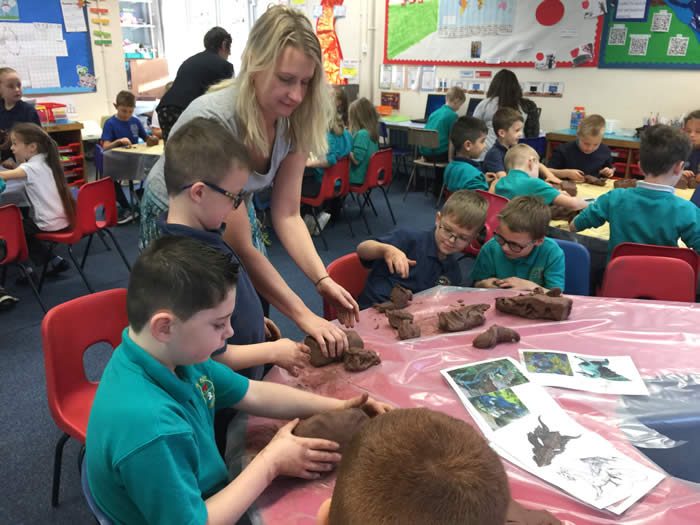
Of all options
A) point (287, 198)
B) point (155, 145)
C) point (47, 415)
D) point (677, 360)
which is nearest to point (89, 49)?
point (155, 145)

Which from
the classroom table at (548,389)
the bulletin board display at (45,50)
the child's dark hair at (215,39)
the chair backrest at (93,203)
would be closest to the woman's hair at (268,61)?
the classroom table at (548,389)

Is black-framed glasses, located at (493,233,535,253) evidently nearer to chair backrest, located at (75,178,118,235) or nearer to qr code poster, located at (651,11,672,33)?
chair backrest, located at (75,178,118,235)

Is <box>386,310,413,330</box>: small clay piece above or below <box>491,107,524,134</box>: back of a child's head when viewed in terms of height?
below

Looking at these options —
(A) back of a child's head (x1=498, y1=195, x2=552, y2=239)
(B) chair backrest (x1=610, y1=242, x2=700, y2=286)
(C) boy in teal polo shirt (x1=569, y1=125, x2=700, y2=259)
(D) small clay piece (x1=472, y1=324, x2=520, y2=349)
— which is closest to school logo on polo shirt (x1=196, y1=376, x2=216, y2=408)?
(D) small clay piece (x1=472, y1=324, x2=520, y2=349)

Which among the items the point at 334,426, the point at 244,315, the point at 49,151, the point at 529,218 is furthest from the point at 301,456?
the point at 49,151

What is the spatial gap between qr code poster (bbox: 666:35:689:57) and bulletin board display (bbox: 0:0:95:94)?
22.6 feet

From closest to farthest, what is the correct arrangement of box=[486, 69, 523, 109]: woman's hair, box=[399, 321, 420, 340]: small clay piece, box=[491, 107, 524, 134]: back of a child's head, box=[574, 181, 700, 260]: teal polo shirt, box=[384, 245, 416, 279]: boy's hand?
1. box=[399, 321, 420, 340]: small clay piece
2. box=[384, 245, 416, 279]: boy's hand
3. box=[574, 181, 700, 260]: teal polo shirt
4. box=[491, 107, 524, 134]: back of a child's head
5. box=[486, 69, 523, 109]: woman's hair

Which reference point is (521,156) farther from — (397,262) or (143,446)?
(143,446)

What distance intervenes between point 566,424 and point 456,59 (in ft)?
24.4

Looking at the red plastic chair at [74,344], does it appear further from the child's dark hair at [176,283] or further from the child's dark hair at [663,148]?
the child's dark hair at [663,148]

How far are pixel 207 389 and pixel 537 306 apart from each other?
1122mm

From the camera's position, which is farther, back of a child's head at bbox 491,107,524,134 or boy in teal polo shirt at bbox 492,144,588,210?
back of a child's head at bbox 491,107,524,134

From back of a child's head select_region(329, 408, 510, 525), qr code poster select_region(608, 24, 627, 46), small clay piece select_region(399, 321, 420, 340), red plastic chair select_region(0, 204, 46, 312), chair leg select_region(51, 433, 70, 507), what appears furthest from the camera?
→ qr code poster select_region(608, 24, 627, 46)

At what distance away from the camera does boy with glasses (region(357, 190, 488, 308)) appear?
220 cm
